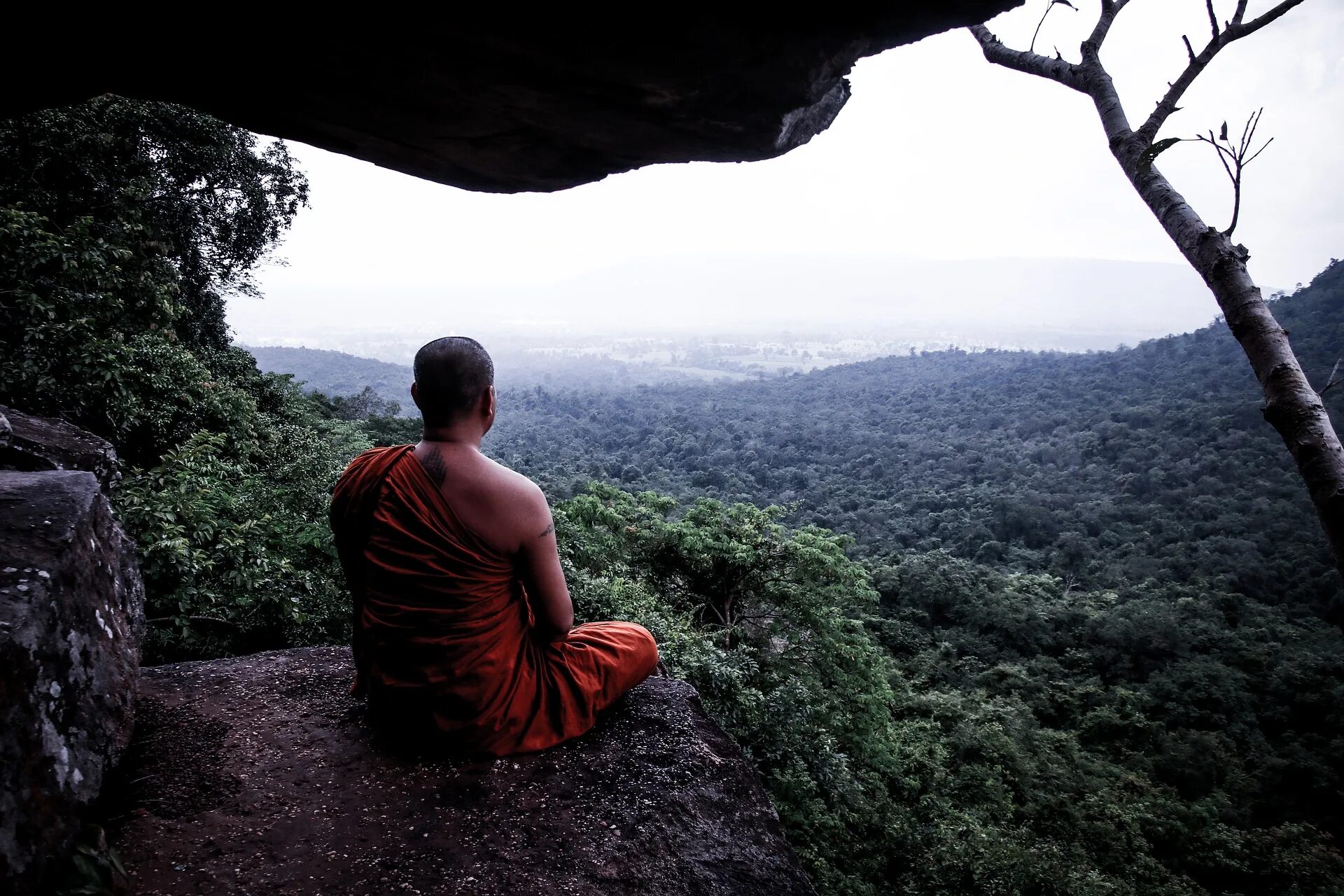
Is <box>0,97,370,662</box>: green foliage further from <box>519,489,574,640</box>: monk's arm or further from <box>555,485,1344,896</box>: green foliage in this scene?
<box>555,485,1344,896</box>: green foliage

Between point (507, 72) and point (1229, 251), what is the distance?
9.70 feet

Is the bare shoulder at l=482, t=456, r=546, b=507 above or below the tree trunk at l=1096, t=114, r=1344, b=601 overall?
below

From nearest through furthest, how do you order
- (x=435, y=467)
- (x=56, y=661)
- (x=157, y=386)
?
(x=56, y=661), (x=435, y=467), (x=157, y=386)

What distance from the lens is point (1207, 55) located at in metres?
2.82

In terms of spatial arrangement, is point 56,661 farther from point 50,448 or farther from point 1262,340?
point 1262,340

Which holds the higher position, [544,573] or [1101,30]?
[1101,30]

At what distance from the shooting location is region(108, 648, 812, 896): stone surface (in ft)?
7.02

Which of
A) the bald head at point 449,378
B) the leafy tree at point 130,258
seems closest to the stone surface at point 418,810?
the bald head at point 449,378

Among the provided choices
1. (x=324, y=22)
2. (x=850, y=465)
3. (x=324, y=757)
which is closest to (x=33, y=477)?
(x=324, y=757)

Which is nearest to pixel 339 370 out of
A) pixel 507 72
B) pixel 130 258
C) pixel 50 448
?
pixel 130 258

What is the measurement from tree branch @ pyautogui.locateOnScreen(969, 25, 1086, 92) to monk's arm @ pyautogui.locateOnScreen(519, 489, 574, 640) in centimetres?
300

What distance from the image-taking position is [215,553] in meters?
4.87

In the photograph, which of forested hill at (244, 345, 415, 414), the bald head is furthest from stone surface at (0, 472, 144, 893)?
forested hill at (244, 345, 415, 414)

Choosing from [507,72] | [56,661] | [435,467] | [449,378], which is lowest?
[56,661]
